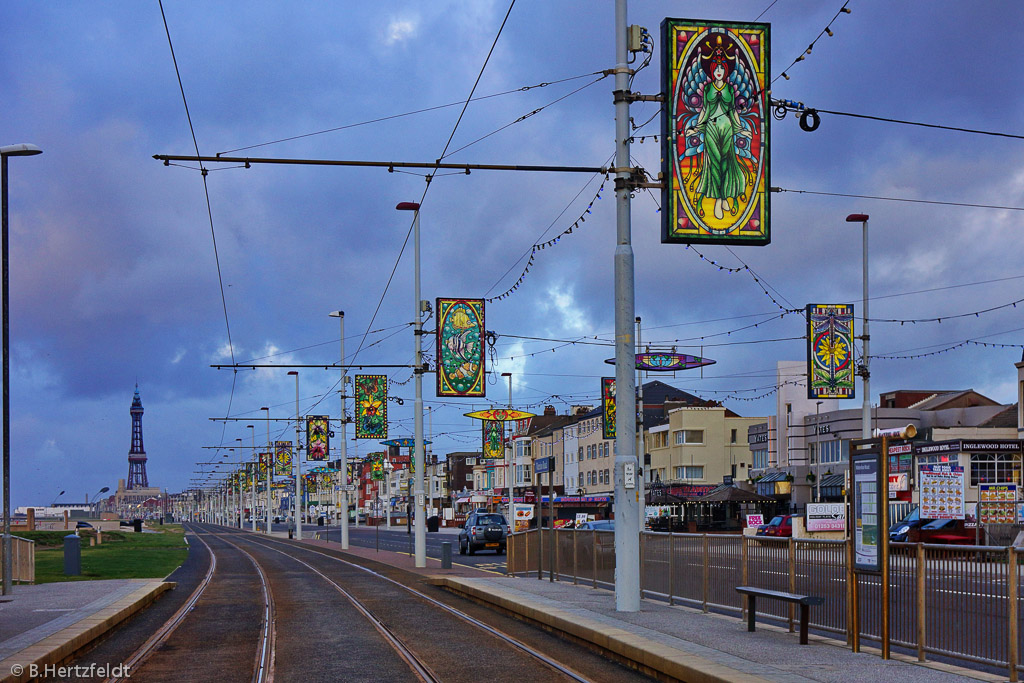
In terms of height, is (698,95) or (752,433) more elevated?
(698,95)

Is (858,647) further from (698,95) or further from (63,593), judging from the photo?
(63,593)

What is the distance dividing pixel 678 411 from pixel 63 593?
247ft

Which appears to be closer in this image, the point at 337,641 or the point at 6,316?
the point at 337,641

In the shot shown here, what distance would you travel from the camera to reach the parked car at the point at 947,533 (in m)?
40.4

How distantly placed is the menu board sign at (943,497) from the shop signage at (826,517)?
3.43 m

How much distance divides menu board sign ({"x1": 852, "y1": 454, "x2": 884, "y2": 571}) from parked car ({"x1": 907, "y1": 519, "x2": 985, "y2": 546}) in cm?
2919

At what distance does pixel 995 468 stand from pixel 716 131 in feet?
148

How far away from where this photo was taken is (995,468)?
56.1 m

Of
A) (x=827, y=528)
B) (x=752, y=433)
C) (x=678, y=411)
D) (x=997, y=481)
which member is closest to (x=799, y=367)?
(x=752, y=433)

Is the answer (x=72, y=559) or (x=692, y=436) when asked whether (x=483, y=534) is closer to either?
(x=72, y=559)

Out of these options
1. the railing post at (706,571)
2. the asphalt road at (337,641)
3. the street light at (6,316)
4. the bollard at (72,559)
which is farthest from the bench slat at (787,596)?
the bollard at (72,559)

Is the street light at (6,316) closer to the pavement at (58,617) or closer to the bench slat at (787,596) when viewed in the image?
the pavement at (58,617)

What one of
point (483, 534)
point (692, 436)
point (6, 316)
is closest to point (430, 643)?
point (6, 316)

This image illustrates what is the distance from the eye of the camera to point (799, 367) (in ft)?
265
